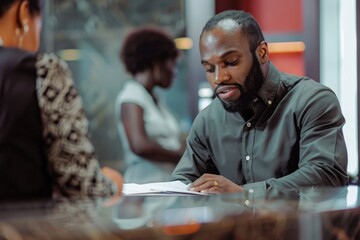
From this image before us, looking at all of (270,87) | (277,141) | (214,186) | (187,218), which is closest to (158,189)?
(214,186)

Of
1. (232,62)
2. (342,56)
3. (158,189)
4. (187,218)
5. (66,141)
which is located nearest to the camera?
(187,218)

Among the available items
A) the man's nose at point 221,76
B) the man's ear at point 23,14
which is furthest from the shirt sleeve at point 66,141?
the man's nose at point 221,76

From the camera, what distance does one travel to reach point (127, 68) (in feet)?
11.5

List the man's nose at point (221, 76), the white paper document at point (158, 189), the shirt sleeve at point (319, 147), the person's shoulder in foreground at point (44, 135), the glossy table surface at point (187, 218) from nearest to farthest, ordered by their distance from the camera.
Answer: the glossy table surface at point (187, 218), the person's shoulder in foreground at point (44, 135), the white paper document at point (158, 189), the shirt sleeve at point (319, 147), the man's nose at point (221, 76)

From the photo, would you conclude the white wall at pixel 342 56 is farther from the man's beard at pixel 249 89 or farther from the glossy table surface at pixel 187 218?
the glossy table surface at pixel 187 218

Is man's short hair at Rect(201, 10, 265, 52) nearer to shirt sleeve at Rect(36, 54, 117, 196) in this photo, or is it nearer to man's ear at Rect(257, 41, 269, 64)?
man's ear at Rect(257, 41, 269, 64)

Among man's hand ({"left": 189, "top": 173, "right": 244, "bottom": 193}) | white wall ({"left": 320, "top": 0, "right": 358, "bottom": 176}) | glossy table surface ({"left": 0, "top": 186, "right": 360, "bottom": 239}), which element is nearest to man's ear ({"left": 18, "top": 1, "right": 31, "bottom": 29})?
glossy table surface ({"left": 0, "top": 186, "right": 360, "bottom": 239})

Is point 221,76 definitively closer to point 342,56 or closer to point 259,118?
point 259,118

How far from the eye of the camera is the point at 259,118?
211cm

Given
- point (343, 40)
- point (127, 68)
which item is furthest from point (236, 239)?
point (343, 40)

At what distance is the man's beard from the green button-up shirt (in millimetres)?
21

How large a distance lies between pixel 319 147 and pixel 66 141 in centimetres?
88

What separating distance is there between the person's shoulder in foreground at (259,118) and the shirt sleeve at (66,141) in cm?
75

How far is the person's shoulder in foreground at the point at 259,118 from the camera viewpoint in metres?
1.98
